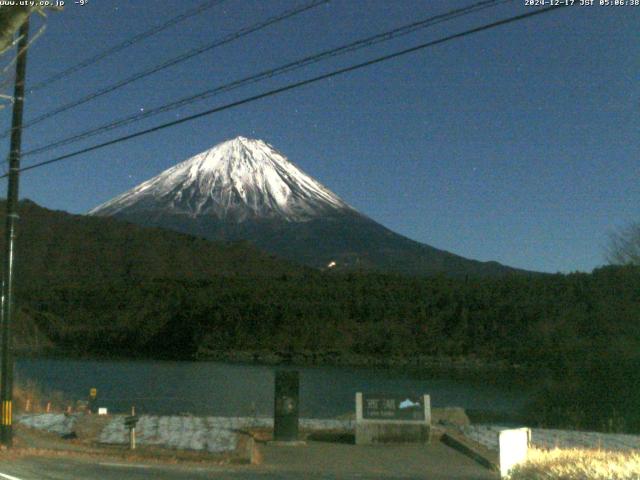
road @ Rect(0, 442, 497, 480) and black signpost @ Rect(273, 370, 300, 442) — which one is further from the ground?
black signpost @ Rect(273, 370, 300, 442)

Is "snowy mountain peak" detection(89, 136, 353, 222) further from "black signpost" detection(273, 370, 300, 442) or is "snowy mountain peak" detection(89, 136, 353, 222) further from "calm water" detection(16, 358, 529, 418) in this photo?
"black signpost" detection(273, 370, 300, 442)

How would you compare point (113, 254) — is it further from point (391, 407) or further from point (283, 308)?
point (391, 407)

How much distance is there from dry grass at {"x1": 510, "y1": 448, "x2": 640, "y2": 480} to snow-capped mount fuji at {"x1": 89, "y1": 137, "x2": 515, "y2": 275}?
105 m

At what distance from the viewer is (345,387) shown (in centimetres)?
3697

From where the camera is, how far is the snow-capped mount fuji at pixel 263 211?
123 m

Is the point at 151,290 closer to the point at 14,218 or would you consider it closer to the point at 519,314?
the point at 519,314

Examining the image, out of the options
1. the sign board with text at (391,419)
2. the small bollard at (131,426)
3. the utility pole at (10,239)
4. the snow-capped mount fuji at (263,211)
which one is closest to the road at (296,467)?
the sign board with text at (391,419)

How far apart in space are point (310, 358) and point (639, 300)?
27.4 meters

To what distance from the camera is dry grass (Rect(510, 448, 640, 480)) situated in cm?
901

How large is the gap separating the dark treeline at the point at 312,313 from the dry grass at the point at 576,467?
29.2m

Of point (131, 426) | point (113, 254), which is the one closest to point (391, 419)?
point (131, 426)

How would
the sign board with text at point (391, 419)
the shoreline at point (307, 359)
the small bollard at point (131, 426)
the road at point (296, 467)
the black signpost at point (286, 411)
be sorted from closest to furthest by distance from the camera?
the road at point (296, 467) → the small bollard at point (131, 426) → the black signpost at point (286, 411) → the sign board with text at point (391, 419) → the shoreline at point (307, 359)

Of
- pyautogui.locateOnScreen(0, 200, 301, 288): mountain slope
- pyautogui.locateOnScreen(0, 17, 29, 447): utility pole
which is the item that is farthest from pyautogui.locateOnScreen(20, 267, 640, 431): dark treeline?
pyautogui.locateOnScreen(0, 17, 29, 447): utility pole

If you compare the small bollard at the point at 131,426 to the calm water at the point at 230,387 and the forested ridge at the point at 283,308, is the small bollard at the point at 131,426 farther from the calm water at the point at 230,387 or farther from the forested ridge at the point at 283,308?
the forested ridge at the point at 283,308
